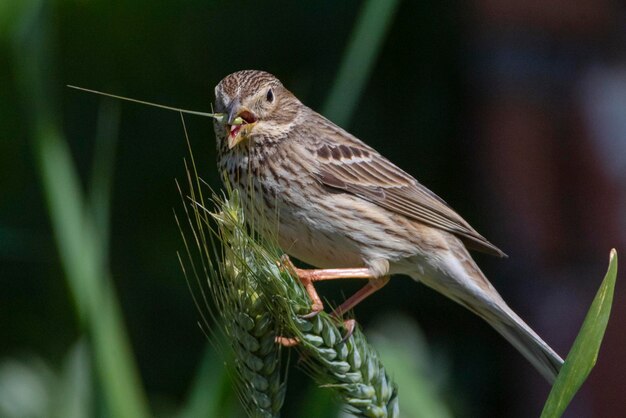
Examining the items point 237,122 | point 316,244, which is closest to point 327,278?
point 316,244

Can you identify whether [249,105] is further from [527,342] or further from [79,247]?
[527,342]

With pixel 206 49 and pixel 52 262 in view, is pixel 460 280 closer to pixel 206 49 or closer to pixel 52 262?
pixel 52 262

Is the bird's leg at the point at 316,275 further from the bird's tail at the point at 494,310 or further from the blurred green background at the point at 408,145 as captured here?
the blurred green background at the point at 408,145

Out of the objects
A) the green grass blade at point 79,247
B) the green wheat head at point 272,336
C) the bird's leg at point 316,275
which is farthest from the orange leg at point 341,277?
the green grass blade at point 79,247

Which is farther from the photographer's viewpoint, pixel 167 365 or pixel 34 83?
pixel 167 365

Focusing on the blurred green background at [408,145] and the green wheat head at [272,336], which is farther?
the blurred green background at [408,145]

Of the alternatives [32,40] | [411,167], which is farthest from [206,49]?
[32,40]

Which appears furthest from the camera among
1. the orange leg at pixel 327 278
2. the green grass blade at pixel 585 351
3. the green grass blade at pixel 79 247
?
the green grass blade at pixel 79 247
